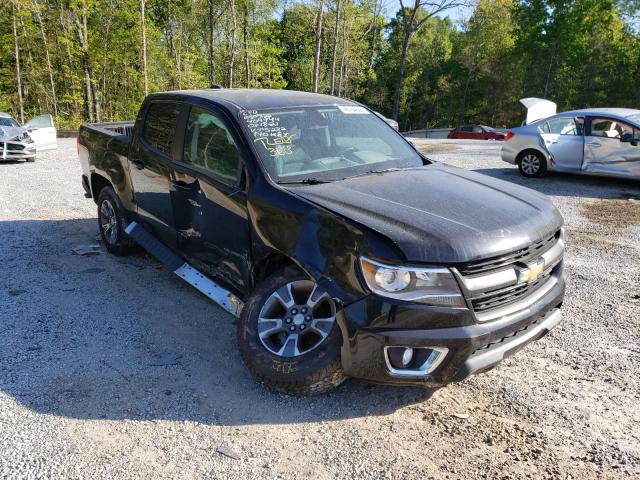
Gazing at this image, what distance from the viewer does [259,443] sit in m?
2.85

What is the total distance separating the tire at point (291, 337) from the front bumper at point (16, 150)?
12325 mm

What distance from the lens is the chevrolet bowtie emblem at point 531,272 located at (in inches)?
116

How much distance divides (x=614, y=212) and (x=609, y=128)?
8.33 ft

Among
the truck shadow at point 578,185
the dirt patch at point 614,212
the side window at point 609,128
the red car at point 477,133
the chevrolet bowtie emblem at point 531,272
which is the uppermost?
the side window at point 609,128

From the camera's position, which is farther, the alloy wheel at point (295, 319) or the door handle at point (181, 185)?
the door handle at point (181, 185)

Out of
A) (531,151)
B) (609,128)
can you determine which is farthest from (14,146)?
(609,128)

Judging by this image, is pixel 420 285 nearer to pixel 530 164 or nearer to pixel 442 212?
pixel 442 212

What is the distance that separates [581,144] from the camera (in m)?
10.6

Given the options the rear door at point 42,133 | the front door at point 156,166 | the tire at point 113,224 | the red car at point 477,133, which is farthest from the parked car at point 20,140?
the red car at point 477,133

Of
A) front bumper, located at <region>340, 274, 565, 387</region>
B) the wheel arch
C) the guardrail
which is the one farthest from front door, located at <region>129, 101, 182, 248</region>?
the guardrail

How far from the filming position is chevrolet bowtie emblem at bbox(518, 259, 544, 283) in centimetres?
295

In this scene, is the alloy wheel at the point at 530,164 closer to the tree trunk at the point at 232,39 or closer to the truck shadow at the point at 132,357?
the truck shadow at the point at 132,357

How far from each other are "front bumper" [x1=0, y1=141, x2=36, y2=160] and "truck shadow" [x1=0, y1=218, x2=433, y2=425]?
8.99 meters

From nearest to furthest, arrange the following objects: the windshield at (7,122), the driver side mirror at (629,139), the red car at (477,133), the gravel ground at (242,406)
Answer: the gravel ground at (242,406) < the driver side mirror at (629,139) < the windshield at (7,122) < the red car at (477,133)
